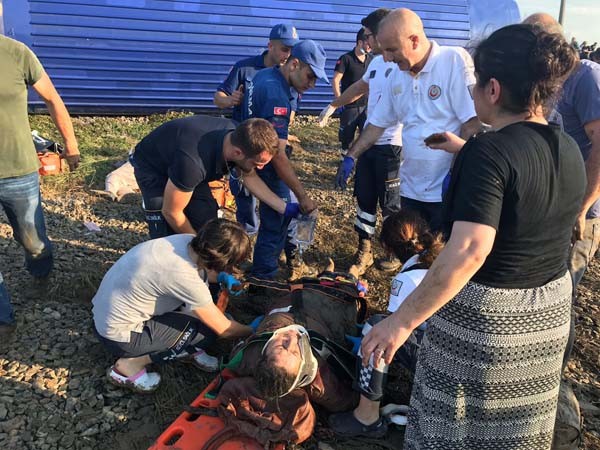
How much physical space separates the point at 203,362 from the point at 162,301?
1.68 feet

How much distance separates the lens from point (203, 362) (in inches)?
122

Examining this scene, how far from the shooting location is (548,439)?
6.25 feet

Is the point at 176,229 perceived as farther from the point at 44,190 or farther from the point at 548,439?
the point at 44,190

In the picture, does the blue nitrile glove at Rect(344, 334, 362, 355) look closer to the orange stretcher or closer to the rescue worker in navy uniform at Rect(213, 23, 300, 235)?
the orange stretcher

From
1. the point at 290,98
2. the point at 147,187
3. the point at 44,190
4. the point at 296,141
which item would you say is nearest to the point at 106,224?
the point at 44,190

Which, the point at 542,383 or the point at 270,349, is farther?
the point at 270,349

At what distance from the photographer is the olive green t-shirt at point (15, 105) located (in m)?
3.04

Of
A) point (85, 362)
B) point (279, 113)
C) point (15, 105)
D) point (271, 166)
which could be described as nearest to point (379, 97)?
point (279, 113)

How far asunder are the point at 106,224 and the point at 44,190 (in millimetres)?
1060

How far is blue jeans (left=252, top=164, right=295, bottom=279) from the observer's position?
3.78 metres

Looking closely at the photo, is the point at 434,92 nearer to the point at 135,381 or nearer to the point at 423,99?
the point at 423,99

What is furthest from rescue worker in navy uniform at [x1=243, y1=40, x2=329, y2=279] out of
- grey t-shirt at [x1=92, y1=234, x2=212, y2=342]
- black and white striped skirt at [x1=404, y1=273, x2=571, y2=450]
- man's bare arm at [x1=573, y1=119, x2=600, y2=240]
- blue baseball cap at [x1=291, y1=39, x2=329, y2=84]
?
black and white striped skirt at [x1=404, y1=273, x2=571, y2=450]

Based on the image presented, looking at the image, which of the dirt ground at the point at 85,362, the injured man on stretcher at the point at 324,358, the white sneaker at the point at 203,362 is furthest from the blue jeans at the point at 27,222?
the injured man on stretcher at the point at 324,358

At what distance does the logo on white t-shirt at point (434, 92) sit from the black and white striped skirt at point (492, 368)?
1730mm
